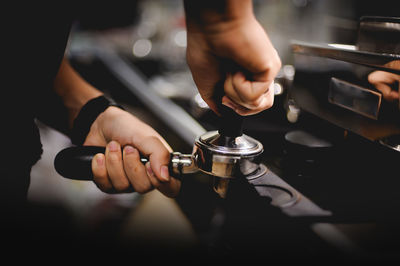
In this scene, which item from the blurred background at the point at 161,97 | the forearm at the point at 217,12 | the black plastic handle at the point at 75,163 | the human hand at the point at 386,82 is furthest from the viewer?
the blurred background at the point at 161,97

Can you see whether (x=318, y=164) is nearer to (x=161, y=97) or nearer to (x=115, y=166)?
(x=115, y=166)

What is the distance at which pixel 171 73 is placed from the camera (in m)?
2.04

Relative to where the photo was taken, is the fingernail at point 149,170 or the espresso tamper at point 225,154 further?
the fingernail at point 149,170

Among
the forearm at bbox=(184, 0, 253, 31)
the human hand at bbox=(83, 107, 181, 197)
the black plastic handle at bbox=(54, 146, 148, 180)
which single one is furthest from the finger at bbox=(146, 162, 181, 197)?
Result: the forearm at bbox=(184, 0, 253, 31)

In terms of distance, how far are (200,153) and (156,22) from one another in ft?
10.8

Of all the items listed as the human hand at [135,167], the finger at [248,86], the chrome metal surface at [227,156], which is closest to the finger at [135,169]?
the human hand at [135,167]

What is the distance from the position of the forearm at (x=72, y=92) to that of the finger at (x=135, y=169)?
1.14 feet

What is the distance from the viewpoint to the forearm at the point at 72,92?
38.4 inches

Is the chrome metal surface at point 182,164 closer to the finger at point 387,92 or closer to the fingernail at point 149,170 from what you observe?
the fingernail at point 149,170

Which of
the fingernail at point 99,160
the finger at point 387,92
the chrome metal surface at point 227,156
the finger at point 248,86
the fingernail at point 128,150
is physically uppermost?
the finger at point 248,86

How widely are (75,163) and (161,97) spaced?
0.69m

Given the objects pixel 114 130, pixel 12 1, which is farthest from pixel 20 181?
pixel 12 1

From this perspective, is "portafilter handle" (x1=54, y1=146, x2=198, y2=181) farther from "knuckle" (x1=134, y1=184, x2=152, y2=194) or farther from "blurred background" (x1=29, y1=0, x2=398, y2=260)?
"blurred background" (x1=29, y1=0, x2=398, y2=260)

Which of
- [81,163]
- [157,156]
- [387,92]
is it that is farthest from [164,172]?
[387,92]
